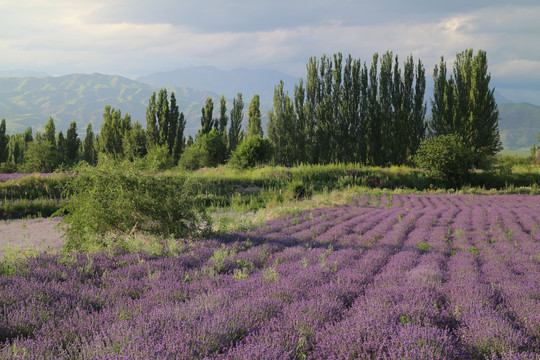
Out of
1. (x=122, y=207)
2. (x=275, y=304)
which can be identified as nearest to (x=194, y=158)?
(x=122, y=207)

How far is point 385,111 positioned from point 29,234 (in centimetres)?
3485

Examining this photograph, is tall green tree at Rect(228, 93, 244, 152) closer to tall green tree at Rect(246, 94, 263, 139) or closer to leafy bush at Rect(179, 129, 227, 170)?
tall green tree at Rect(246, 94, 263, 139)

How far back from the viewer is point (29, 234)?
11.4 m

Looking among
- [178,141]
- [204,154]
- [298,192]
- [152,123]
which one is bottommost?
[298,192]

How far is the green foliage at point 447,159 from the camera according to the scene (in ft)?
79.9

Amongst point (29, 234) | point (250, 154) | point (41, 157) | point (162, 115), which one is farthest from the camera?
point (162, 115)

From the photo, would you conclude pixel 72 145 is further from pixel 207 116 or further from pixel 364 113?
pixel 364 113

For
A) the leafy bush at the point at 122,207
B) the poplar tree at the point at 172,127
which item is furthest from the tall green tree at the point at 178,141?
the leafy bush at the point at 122,207

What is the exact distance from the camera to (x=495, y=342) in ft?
10.2

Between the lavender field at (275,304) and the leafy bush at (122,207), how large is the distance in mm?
1489

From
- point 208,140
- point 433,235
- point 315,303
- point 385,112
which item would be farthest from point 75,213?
point 385,112

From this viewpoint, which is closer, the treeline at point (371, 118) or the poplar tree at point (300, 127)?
the treeline at point (371, 118)

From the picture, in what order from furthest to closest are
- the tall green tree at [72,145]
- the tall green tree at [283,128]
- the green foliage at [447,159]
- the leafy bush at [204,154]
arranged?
the tall green tree at [72,145], the tall green tree at [283,128], the leafy bush at [204,154], the green foliage at [447,159]

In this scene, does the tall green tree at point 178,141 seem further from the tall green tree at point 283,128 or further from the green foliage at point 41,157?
the green foliage at point 41,157
